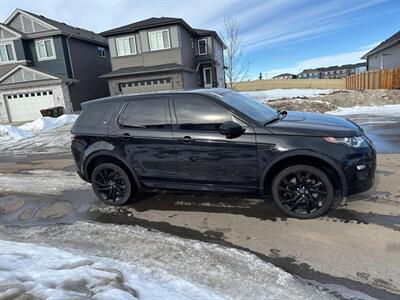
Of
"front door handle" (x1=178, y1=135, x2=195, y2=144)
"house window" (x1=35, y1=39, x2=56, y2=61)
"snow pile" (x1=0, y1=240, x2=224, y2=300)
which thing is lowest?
"snow pile" (x1=0, y1=240, x2=224, y2=300)

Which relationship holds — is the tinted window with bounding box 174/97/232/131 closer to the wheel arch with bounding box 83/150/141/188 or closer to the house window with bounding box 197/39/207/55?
the wheel arch with bounding box 83/150/141/188

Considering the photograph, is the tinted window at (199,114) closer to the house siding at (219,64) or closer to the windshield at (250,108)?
the windshield at (250,108)

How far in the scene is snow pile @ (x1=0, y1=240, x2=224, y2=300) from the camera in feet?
9.19

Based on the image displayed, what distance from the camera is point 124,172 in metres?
5.26

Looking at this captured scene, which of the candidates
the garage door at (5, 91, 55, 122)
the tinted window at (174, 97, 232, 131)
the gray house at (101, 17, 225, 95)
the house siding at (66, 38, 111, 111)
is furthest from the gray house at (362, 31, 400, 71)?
the tinted window at (174, 97, 232, 131)

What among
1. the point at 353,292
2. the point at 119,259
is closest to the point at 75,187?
the point at 119,259

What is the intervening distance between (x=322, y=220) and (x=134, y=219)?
8.77 feet

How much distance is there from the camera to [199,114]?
4.67 metres

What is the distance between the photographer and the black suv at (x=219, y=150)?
4176 mm

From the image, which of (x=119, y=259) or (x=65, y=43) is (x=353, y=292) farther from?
(x=65, y=43)

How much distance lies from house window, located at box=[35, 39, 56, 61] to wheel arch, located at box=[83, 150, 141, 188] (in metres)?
23.2

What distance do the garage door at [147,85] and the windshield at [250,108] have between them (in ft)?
62.1

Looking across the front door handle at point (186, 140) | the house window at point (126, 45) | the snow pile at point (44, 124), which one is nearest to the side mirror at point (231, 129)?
the front door handle at point (186, 140)

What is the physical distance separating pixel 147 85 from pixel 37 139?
427 inches
